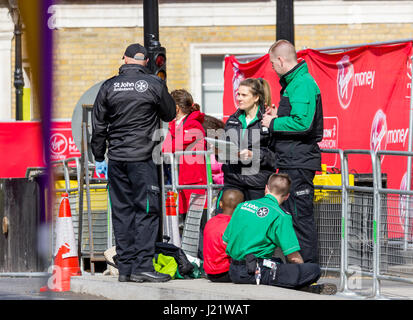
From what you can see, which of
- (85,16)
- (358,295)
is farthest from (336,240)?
(85,16)

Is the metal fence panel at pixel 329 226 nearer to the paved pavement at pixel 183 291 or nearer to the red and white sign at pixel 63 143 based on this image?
the paved pavement at pixel 183 291

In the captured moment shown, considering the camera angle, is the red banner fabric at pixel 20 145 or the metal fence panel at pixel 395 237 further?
the red banner fabric at pixel 20 145

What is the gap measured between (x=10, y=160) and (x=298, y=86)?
378 inches

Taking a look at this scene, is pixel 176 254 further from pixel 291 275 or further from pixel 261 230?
pixel 291 275

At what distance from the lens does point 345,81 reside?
12477mm

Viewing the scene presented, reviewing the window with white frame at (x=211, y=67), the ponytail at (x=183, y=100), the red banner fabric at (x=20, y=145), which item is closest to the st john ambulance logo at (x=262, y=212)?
the ponytail at (x=183, y=100)

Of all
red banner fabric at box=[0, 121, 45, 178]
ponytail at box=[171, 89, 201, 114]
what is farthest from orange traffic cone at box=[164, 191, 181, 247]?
red banner fabric at box=[0, 121, 45, 178]

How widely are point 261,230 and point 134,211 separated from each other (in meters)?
1.12

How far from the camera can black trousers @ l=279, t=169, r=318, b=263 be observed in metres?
7.83

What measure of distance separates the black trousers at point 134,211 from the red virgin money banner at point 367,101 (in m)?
4.22

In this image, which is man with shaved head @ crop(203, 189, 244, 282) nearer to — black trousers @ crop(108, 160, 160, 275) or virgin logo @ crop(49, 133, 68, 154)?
black trousers @ crop(108, 160, 160, 275)

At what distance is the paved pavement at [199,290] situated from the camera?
6.61 meters

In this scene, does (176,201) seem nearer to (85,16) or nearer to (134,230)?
(134,230)

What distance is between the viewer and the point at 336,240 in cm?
872
